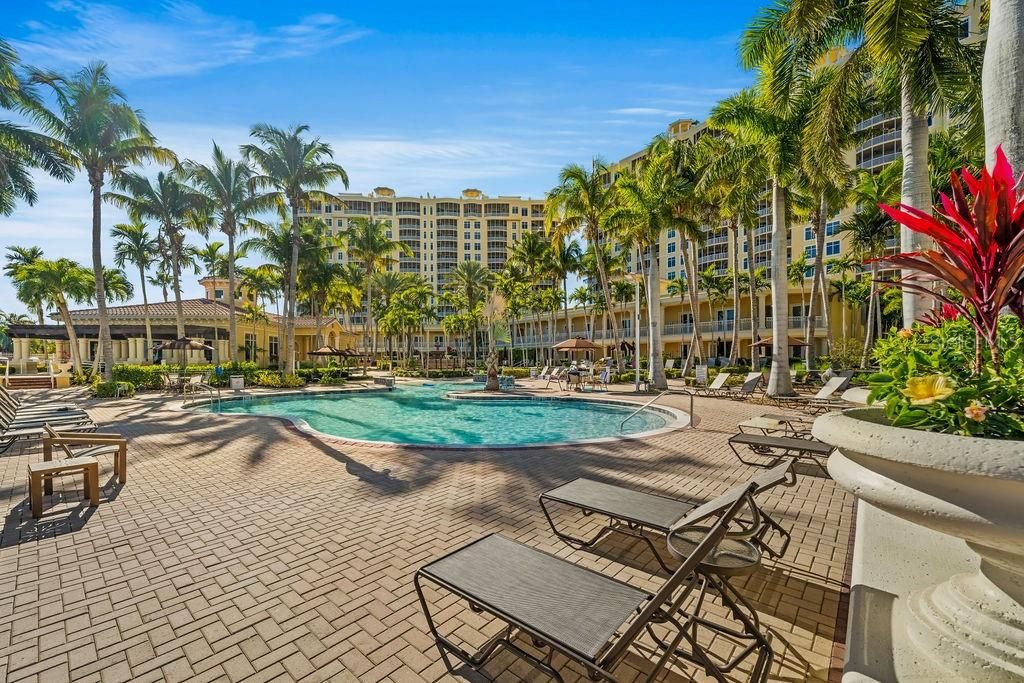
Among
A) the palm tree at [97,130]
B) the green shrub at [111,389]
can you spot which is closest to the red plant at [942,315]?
the green shrub at [111,389]

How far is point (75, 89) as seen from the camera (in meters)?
19.3

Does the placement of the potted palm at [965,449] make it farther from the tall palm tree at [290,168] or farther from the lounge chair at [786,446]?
the tall palm tree at [290,168]

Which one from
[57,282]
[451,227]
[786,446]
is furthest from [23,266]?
[451,227]

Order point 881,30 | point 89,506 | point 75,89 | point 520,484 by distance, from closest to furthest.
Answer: point 89,506
point 520,484
point 881,30
point 75,89

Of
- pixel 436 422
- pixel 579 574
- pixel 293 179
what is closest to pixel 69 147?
pixel 293 179

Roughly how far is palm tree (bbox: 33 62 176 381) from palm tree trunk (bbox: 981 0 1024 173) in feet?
92.4

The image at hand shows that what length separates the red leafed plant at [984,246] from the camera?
6.83 feet

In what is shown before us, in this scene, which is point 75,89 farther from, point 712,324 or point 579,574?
point 712,324

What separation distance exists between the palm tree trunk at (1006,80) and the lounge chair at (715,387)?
1341 cm

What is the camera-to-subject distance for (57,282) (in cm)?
2712

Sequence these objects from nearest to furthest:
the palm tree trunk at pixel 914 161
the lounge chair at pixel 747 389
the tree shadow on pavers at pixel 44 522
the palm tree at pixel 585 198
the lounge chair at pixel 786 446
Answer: the tree shadow on pavers at pixel 44 522 < the lounge chair at pixel 786 446 < the palm tree trunk at pixel 914 161 < the lounge chair at pixel 747 389 < the palm tree at pixel 585 198

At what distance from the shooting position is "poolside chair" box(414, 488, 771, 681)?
2139 mm

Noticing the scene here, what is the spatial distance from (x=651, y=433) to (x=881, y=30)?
9089mm

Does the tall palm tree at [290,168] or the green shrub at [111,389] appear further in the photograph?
the tall palm tree at [290,168]
